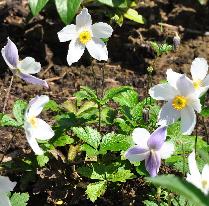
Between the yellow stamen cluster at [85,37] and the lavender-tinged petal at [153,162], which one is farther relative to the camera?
the yellow stamen cluster at [85,37]

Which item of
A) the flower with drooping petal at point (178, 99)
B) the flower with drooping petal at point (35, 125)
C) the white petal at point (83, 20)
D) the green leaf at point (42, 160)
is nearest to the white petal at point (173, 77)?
A: the flower with drooping petal at point (178, 99)

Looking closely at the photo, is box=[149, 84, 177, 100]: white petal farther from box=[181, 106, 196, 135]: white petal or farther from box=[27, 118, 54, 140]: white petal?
box=[27, 118, 54, 140]: white petal

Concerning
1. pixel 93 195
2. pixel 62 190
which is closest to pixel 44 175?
pixel 62 190

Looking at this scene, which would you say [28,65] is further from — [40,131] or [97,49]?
[97,49]

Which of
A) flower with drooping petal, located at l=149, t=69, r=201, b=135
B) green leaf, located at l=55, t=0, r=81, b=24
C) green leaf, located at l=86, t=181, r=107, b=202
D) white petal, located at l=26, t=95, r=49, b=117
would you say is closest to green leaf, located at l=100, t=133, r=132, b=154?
green leaf, located at l=86, t=181, r=107, b=202

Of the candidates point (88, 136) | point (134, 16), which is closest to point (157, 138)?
point (88, 136)

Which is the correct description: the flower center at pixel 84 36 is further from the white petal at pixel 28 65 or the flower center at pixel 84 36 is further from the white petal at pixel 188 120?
the white petal at pixel 188 120
